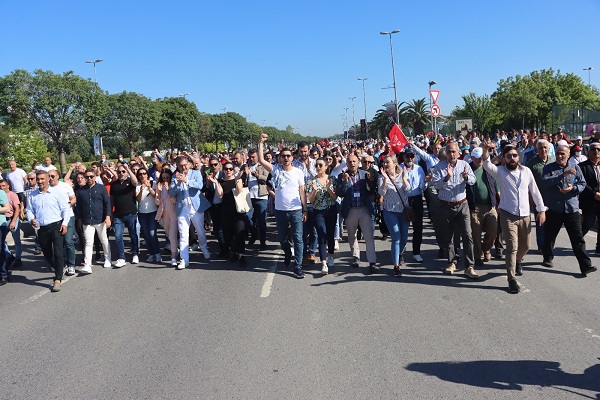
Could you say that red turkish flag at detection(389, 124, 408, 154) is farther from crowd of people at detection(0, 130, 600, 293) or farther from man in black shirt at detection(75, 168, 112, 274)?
man in black shirt at detection(75, 168, 112, 274)

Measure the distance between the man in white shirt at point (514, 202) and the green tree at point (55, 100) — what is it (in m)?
30.3

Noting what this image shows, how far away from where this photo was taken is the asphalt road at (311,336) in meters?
3.88

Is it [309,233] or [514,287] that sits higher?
[309,233]

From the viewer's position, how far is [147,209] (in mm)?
8641

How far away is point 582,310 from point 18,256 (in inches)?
361

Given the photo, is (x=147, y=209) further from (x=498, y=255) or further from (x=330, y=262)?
(x=498, y=255)

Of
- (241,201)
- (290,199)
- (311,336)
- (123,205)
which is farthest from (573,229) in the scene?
(123,205)

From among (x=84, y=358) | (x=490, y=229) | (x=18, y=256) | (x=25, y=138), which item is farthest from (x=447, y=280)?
(x=25, y=138)

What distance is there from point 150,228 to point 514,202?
5.98 m

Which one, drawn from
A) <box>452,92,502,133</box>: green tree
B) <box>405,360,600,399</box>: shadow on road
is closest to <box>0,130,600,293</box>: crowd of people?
<box>405,360,600,399</box>: shadow on road

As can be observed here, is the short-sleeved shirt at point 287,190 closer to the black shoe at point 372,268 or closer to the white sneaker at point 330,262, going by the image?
the white sneaker at point 330,262

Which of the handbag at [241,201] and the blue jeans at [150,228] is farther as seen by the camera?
the blue jeans at [150,228]

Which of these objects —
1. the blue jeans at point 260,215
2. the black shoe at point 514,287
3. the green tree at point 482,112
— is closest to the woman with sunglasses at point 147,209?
the blue jeans at point 260,215

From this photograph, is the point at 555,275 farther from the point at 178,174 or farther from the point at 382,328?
the point at 178,174
